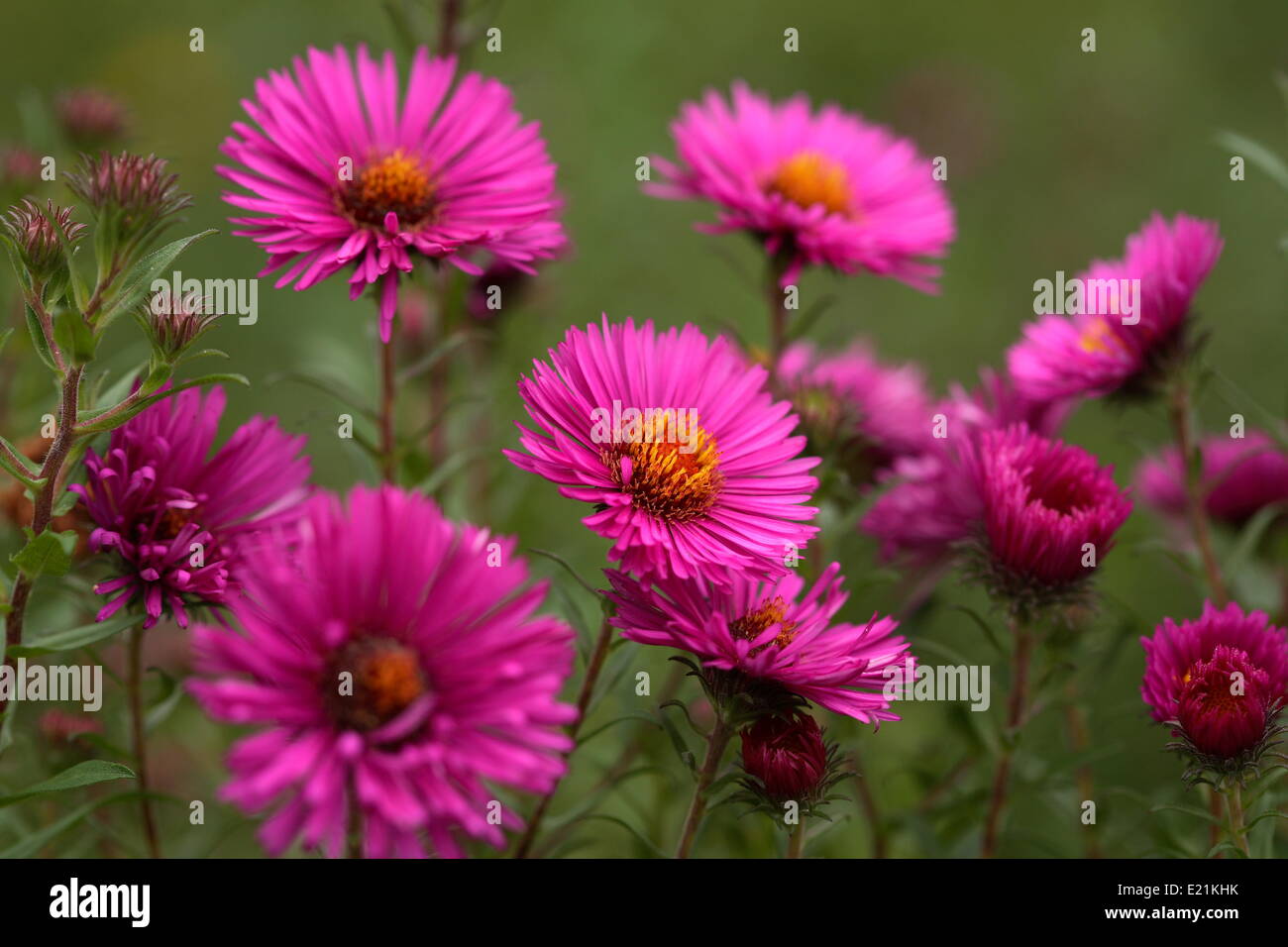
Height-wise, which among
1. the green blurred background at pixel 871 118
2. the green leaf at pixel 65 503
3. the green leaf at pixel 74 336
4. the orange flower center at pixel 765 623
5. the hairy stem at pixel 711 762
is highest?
the green blurred background at pixel 871 118

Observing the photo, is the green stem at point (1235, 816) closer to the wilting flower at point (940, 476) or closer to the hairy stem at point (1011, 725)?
the hairy stem at point (1011, 725)

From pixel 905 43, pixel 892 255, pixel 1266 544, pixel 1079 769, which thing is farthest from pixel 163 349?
pixel 905 43

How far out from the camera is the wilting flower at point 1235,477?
1.83 m

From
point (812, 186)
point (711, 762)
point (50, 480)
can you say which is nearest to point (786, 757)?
point (711, 762)

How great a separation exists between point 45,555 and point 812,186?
1.24 meters

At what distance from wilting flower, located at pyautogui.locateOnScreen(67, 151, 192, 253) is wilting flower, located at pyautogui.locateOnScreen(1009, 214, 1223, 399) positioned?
1.13m

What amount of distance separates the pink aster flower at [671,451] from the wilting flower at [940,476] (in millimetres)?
299

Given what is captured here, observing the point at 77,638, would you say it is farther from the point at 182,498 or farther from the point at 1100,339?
the point at 1100,339

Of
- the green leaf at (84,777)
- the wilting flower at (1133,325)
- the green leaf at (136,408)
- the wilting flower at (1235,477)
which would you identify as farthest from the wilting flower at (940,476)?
the green leaf at (84,777)

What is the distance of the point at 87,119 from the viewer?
5.95ft

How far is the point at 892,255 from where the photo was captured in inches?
68.6

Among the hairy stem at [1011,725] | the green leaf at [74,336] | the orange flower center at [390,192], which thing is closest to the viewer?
the green leaf at [74,336]

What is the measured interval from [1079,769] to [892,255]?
2.69 feet

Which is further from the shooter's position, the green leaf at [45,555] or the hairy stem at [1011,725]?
the hairy stem at [1011,725]
